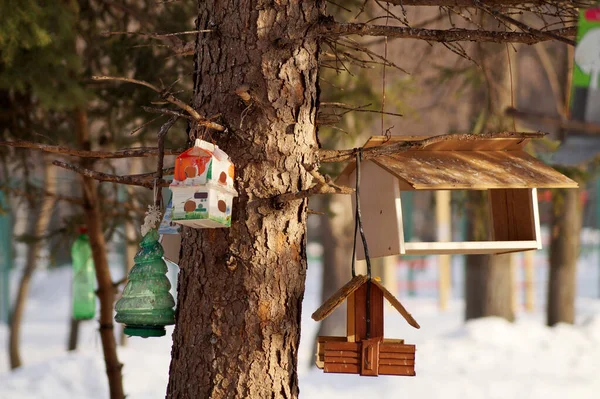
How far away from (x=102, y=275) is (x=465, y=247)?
12.0ft

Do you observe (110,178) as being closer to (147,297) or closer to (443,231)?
(147,297)

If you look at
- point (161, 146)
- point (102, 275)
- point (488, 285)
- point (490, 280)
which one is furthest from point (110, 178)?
point (488, 285)

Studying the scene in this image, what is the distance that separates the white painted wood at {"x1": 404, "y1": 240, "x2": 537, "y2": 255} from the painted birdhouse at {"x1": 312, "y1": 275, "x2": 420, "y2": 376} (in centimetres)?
30

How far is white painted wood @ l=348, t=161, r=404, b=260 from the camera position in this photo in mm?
3270

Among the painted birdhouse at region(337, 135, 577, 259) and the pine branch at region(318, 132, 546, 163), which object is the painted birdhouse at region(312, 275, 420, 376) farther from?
the pine branch at region(318, 132, 546, 163)

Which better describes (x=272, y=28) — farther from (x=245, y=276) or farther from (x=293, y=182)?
(x=245, y=276)

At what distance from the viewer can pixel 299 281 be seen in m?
3.01

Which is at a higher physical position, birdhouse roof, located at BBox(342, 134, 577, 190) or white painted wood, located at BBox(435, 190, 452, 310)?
white painted wood, located at BBox(435, 190, 452, 310)

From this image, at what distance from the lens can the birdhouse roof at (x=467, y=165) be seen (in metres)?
3.10

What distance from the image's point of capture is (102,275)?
20.6 ft

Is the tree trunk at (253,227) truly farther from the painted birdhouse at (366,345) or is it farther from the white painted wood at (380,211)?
the white painted wood at (380,211)

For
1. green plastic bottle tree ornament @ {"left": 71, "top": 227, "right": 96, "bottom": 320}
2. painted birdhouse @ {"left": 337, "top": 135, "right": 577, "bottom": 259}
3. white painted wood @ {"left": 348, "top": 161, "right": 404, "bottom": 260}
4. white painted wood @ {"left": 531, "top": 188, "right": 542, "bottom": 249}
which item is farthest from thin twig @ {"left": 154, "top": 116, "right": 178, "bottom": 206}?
green plastic bottle tree ornament @ {"left": 71, "top": 227, "right": 96, "bottom": 320}

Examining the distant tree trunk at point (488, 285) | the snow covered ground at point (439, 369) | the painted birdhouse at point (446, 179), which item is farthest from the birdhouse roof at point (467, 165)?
the distant tree trunk at point (488, 285)

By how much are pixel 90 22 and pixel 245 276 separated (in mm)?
4315
